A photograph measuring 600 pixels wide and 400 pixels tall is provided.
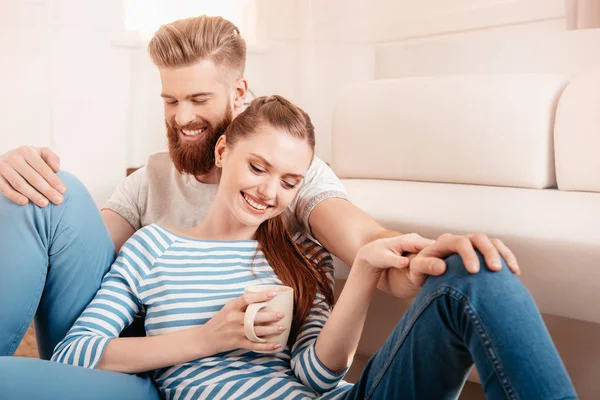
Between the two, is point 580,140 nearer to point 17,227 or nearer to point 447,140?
point 447,140

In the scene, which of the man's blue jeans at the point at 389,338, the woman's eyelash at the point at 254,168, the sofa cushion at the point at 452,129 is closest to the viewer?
the man's blue jeans at the point at 389,338

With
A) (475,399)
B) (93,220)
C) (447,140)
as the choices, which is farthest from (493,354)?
(447,140)

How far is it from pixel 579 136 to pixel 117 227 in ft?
3.44

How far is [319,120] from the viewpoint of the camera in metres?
3.58

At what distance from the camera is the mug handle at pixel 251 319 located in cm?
100

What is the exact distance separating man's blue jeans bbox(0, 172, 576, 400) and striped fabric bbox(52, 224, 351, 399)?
5 cm

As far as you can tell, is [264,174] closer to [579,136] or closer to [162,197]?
[162,197]

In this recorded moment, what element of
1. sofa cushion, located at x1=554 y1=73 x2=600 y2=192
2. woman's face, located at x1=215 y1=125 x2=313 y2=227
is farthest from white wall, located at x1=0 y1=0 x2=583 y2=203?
woman's face, located at x1=215 y1=125 x2=313 y2=227

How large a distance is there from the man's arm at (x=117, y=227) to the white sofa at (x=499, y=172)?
47 cm

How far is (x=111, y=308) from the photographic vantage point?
46.2 inches

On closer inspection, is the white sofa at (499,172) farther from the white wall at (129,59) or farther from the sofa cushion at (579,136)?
the white wall at (129,59)

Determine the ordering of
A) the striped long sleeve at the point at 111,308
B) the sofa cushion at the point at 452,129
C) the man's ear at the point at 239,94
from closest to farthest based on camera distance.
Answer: the striped long sleeve at the point at 111,308 → the man's ear at the point at 239,94 → the sofa cushion at the point at 452,129

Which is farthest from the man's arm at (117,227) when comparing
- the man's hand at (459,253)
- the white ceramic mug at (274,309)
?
the man's hand at (459,253)

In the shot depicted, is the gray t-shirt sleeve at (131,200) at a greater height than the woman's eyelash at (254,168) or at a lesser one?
lesser
